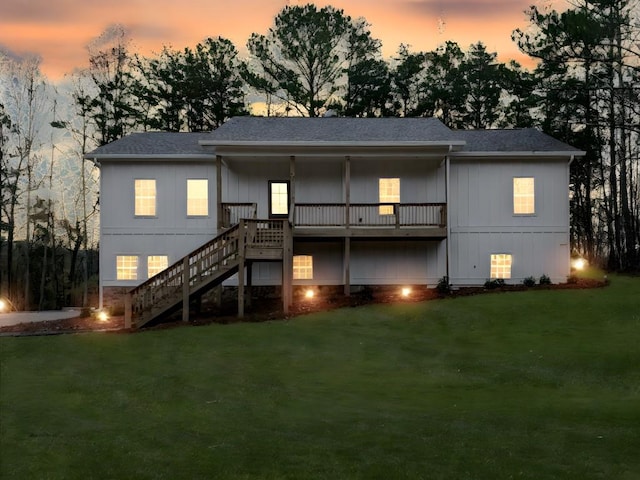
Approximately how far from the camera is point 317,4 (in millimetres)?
45219

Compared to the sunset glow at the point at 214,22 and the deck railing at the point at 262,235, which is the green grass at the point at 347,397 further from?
the sunset glow at the point at 214,22

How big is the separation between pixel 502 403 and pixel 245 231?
41.5ft

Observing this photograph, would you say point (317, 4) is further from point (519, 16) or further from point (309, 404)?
point (309, 404)

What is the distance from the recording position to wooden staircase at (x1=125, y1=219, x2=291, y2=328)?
77.9ft

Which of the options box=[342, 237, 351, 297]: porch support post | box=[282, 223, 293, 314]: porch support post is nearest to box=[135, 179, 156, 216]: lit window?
box=[282, 223, 293, 314]: porch support post

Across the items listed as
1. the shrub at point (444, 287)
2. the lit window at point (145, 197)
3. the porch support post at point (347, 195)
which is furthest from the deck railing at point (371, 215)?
the lit window at point (145, 197)

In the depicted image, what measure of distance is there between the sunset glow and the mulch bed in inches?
829

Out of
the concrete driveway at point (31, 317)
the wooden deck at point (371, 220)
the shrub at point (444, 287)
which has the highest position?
the wooden deck at point (371, 220)

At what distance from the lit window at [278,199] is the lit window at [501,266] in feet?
28.8

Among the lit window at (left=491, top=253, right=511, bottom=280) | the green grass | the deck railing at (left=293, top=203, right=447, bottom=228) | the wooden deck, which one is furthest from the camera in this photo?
the lit window at (left=491, top=253, right=511, bottom=280)

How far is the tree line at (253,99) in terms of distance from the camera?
4509 centimetres

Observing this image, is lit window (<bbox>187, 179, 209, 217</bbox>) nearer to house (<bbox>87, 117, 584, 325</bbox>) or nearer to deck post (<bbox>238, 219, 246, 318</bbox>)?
house (<bbox>87, 117, 584, 325</bbox>)

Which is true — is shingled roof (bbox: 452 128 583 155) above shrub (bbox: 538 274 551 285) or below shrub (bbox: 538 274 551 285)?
above

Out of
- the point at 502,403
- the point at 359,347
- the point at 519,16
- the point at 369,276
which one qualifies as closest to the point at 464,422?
the point at 502,403
